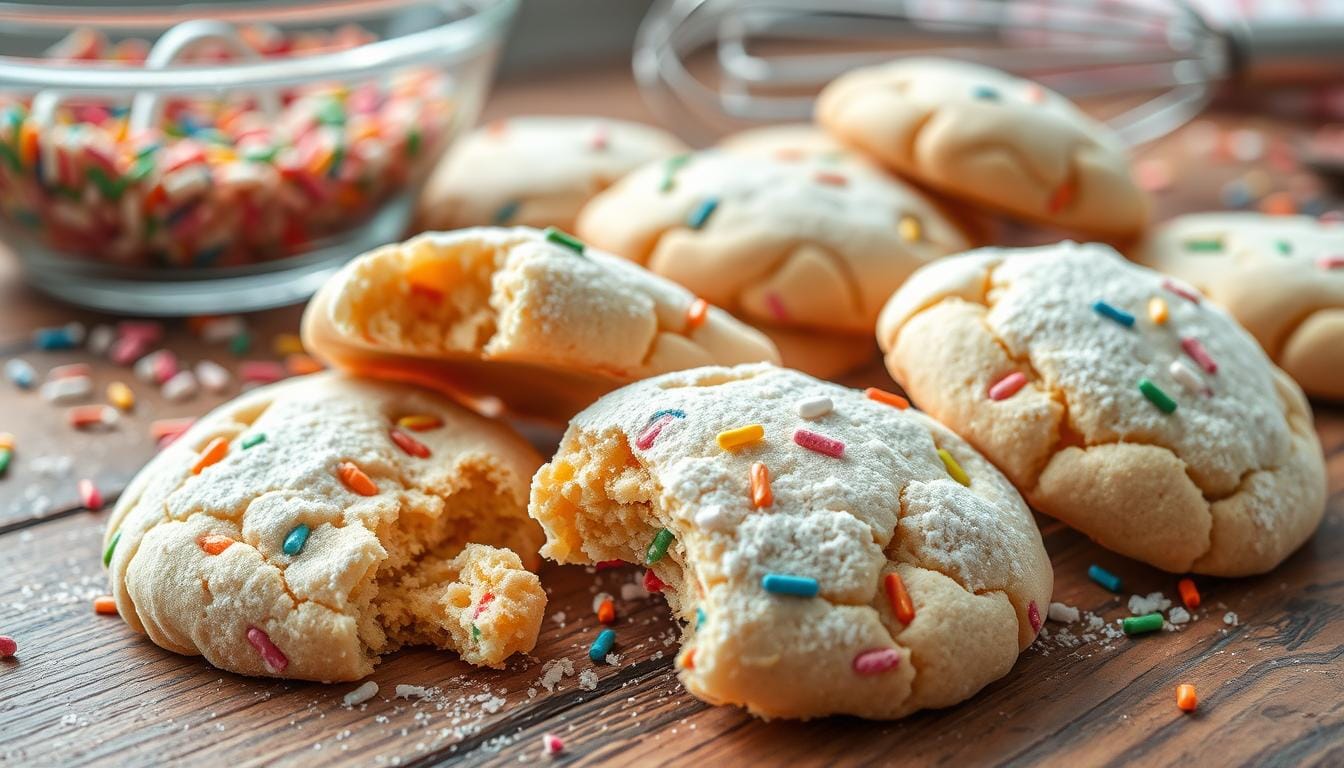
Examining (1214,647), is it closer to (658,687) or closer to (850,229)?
(658,687)

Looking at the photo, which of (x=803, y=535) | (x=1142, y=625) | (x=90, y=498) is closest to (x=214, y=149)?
(x=90, y=498)

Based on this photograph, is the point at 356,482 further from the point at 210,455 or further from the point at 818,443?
the point at 818,443

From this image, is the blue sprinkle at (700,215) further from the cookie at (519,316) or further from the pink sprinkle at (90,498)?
the pink sprinkle at (90,498)

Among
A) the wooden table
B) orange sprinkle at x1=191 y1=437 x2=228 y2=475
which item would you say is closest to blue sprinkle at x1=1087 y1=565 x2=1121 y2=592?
the wooden table

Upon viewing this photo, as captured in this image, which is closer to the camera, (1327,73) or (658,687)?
(658,687)

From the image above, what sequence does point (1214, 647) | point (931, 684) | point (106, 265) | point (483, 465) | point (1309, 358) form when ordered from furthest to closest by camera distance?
1. point (106, 265)
2. point (1309, 358)
3. point (483, 465)
4. point (1214, 647)
5. point (931, 684)

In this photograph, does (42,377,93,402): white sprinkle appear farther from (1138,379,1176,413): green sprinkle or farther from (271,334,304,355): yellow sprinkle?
(1138,379,1176,413): green sprinkle

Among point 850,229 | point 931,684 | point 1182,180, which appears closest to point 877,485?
point 931,684

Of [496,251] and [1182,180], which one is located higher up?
[496,251]
